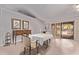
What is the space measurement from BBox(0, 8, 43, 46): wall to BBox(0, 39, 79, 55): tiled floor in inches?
7.3

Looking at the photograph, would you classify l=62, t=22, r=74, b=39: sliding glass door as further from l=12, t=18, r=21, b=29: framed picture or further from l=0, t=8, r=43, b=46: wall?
l=12, t=18, r=21, b=29: framed picture

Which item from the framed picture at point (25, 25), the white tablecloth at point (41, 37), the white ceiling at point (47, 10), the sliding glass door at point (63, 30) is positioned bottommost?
the white tablecloth at point (41, 37)

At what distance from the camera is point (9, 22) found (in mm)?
2117

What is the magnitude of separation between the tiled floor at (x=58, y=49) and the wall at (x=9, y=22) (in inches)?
7.3

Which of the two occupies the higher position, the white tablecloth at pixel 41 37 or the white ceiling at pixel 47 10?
the white ceiling at pixel 47 10

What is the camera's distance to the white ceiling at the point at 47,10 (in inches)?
85.1

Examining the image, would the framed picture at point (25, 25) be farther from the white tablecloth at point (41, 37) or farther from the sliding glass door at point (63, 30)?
the sliding glass door at point (63, 30)

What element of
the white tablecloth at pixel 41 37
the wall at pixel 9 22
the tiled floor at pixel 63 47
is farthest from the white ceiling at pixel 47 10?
the tiled floor at pixel 63 47

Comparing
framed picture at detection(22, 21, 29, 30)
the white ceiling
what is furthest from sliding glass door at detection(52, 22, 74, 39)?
framed picture at detection(22, 21, 29, 30)

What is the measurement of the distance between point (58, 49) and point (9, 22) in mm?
903

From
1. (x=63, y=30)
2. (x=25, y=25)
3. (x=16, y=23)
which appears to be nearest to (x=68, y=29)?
(x=63, y=30)

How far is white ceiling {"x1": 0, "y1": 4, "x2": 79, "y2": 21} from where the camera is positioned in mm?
2162

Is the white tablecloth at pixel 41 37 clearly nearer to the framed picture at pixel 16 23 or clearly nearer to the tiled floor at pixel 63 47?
the tiled floor at pixel 63 47
